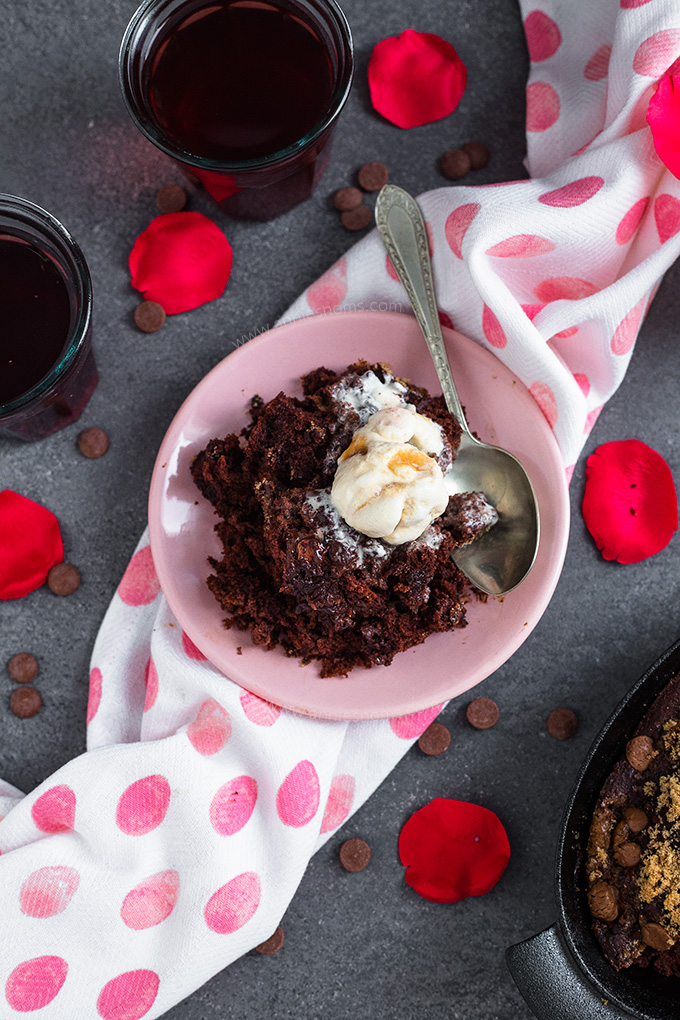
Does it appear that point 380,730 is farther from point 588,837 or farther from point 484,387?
point 484,387

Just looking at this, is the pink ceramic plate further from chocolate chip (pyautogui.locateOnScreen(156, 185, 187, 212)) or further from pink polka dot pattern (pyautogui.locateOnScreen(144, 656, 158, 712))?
chocolate chip (pyautogui.locateOnScreen(156, 185, 187, 212))

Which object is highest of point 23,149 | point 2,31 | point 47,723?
point 2,31

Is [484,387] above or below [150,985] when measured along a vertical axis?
above

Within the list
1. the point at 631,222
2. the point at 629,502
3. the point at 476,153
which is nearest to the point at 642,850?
the point at 629,502

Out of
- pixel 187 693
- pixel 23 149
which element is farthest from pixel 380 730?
pixel 23 149

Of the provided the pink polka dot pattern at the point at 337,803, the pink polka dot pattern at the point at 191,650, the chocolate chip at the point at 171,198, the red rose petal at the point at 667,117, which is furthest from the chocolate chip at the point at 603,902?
the chocolate chip at the point at 171,198
